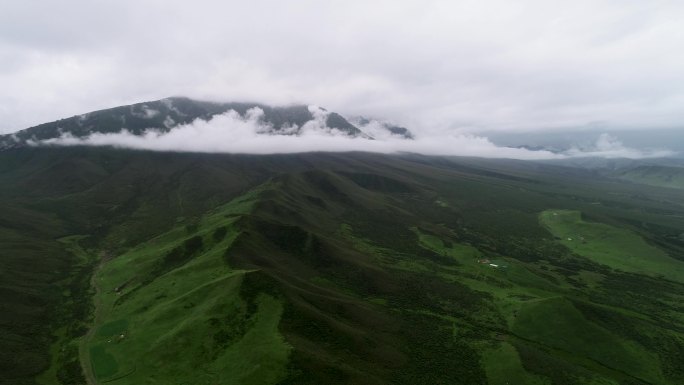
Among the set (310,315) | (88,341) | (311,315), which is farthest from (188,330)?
(88,341)

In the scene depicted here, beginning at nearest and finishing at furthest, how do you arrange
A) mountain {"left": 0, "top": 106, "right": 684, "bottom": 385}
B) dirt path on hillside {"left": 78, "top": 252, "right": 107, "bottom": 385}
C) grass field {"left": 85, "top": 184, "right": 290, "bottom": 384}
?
grass field {"left": 85, "top": 184, "right": 290, "bottom": 384} → mountain {"left": 0, "top": 106, "right": 684, "bottom": 385} → dirt path on hillside {"left": 78, "top": 252, "right": 107, "bottom": 385}

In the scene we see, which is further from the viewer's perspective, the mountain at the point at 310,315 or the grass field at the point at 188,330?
the mountain at the point at 310,315

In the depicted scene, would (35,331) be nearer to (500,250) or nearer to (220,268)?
(220,268)

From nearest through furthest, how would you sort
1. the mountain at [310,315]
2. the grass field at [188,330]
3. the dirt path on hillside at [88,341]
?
1. the grass field at [188,330]
2. the mountain at [310,315]
3. the dirt path on hillside at [88,341]

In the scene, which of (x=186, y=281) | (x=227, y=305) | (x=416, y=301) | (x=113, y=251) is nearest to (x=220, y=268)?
(x=186, y=281)

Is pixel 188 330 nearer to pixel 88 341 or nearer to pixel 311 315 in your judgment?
pixel 311 315

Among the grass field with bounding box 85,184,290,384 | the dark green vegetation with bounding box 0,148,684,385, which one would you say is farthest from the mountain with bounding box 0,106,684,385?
the dark green vegetation with bounding box 0,148,684,385

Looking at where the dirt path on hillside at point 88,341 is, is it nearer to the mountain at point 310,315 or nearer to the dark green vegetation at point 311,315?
the mountain at point 310,315

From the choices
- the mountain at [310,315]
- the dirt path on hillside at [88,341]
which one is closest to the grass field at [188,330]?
the mountain at [310,315]

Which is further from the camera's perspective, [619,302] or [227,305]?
[619,302]

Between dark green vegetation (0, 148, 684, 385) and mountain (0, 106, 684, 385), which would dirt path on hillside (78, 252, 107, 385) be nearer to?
mountain (0, 106, 684, 385)

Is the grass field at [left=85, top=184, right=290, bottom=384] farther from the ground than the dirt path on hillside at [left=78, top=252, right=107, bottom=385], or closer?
farther from the ground
